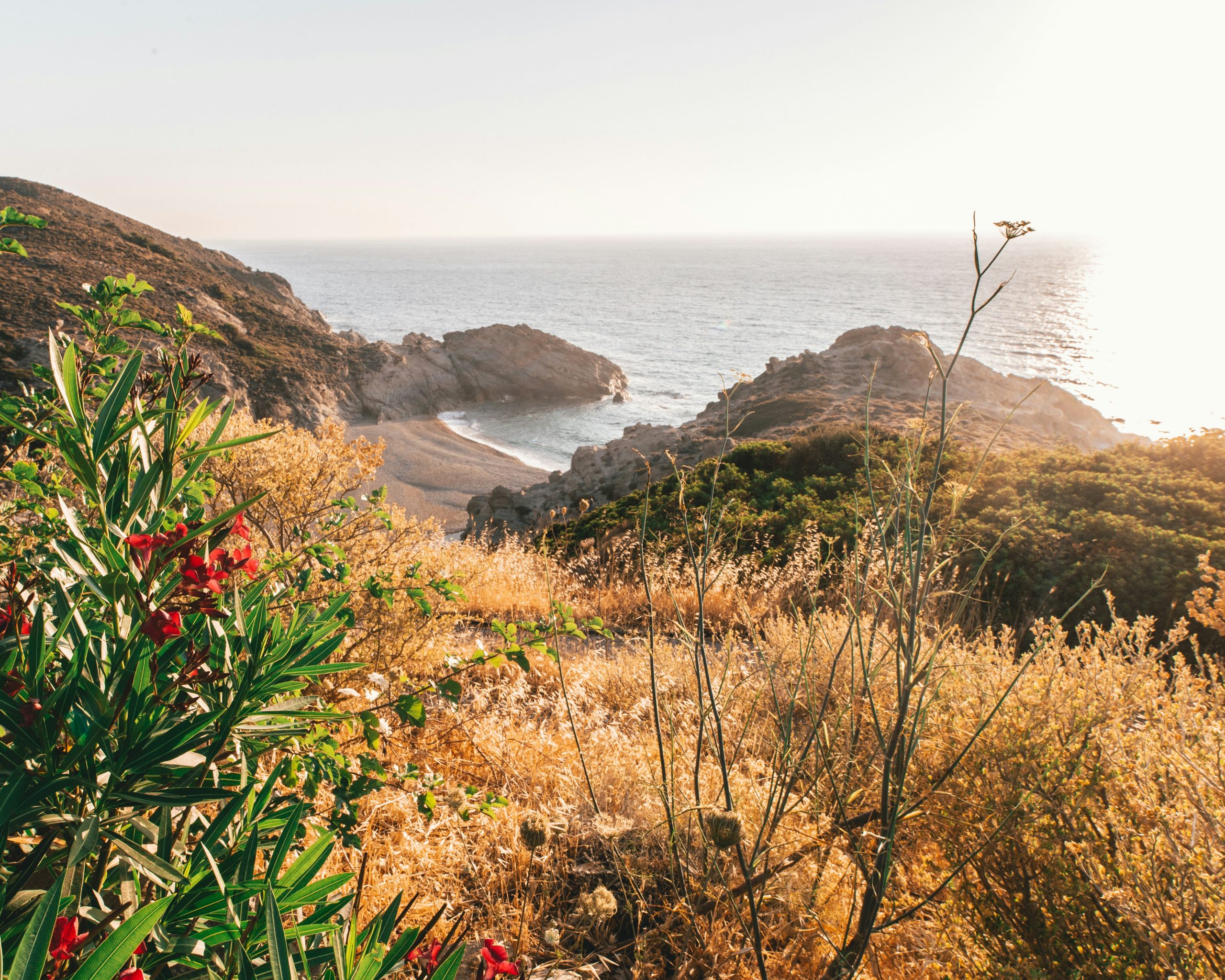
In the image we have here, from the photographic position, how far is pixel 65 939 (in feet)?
2.59

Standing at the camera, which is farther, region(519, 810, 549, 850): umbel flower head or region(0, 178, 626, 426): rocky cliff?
region(0, 178, 626, 426): rocky cliff

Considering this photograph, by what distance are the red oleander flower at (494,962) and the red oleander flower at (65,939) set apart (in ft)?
1.80

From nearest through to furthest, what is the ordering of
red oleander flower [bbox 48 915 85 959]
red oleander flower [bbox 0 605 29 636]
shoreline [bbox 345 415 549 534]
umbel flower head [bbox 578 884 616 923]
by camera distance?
red oleander flower [bbox 48 915 85 959], red oleander flower [bbox 0 605 29 636], umbel flower head [bbox 578 884 616 923], shoreline [bbox 345 415 549 534]

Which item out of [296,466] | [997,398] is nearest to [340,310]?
[997,398]

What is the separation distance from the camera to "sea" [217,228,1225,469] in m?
34.1

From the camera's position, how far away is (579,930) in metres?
2.20

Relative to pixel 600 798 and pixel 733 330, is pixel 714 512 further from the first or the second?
pixel 733 330

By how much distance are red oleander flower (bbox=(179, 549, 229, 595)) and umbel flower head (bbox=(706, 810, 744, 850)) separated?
1134mm

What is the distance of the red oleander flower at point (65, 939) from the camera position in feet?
2.59

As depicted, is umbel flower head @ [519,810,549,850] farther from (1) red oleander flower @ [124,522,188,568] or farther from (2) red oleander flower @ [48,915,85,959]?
(1) red oleander flower @ [124,522,188,568]

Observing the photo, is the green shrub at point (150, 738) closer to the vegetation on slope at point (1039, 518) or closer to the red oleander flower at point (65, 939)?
the red oleander flower at point (65, 939)

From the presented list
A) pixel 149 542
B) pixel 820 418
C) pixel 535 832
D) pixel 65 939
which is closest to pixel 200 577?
pixel 149 542

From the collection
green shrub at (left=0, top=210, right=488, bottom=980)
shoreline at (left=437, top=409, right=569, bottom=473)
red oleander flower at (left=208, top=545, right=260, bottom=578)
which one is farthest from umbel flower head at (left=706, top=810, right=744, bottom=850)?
shoreline at (left=437, top=409, right=569, bottom=473)

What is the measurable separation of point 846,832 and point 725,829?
649 mm
